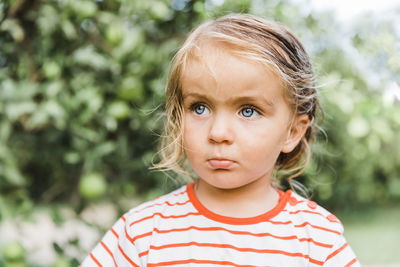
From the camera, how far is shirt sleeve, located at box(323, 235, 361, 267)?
3.29 ft

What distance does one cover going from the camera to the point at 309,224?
1.06 meters

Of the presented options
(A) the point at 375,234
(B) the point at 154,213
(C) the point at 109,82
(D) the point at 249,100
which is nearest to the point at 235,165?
(D) the point at 249,100

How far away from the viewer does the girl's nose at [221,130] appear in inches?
38.4

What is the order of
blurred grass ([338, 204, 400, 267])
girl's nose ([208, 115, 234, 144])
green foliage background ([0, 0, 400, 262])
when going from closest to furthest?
girl's nose ([208, 115, 234, 144]) < green foliage background ([0, 0, 400, 262]) < blurred grass ([338, 204, 400, 267])

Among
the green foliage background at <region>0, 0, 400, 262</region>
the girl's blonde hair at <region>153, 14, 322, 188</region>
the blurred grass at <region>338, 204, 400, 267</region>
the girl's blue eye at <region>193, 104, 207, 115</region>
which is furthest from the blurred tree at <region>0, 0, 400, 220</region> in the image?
the blurred grass at <region>338, 204, 400, 267</region>

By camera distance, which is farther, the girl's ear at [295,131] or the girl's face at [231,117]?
the girl's ear at [295,131]

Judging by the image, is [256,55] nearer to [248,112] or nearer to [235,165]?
[248,112]

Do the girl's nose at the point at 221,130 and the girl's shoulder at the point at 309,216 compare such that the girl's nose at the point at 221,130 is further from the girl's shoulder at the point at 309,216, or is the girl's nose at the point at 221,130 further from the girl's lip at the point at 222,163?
the girl's shoulder at the point at 309,216

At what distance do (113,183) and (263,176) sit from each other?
74cm

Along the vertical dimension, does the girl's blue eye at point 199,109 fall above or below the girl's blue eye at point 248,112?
below

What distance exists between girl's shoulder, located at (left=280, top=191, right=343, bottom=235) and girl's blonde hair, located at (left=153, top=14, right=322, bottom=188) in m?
0.22

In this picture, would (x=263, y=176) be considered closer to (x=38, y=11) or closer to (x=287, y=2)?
(x=287, y=2)

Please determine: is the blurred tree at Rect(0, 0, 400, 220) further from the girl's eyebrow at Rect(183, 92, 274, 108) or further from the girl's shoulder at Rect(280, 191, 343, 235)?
the girl's eyebrow at Rect(183, 92, 274, 108)

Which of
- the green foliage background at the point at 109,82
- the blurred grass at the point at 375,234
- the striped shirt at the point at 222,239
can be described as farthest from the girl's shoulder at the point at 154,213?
the blurred grass at the point at 375,234
